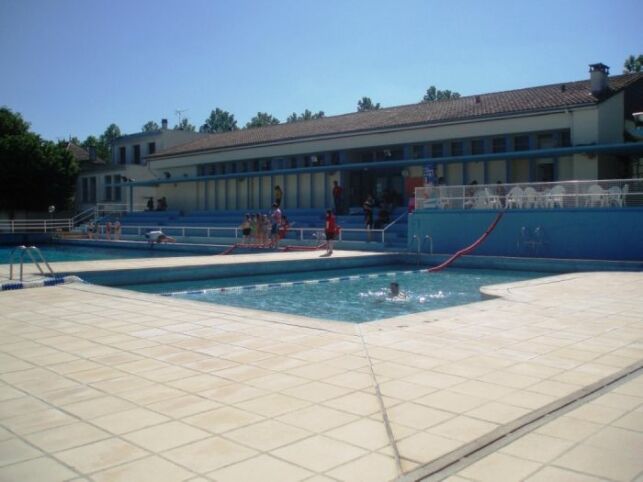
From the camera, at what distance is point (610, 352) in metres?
5.76

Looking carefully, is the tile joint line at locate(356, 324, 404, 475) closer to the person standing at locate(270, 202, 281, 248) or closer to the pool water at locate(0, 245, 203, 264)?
the person standing at locate(270, 202, 281, 248)

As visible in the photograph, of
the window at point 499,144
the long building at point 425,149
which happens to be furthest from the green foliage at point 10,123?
the window at point 499,144

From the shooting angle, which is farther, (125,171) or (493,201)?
(125,171)

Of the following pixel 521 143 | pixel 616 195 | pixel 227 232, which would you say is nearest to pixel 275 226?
pixel 227 232

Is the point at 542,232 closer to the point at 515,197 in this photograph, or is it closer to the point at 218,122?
the point at 515,197

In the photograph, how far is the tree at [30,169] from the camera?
4169 centimetres

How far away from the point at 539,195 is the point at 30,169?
36.1m

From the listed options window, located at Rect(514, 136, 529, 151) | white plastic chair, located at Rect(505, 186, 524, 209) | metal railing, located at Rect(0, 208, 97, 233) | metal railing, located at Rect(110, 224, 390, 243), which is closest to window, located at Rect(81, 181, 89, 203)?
metal railing, located at Rect(0, 208, 97, 233)

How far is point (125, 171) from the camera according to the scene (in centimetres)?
4606

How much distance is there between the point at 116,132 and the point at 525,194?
346ft

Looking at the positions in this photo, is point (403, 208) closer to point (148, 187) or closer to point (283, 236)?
point (283, 236)

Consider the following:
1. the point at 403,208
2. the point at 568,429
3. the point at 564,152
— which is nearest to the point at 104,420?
the point at 568,429

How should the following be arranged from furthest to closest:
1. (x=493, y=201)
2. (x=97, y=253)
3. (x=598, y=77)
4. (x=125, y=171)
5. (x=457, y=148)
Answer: (x=125, y=171)
(x=97, y=253)
(x=457, y=148)
(x=598, y=77)
(x=493, y=201)

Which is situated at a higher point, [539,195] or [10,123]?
[10,123]
